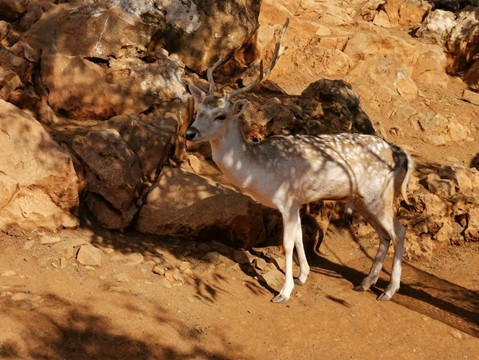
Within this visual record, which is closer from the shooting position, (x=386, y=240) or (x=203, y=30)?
(x=386, y=240)

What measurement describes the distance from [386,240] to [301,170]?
5.38 ft

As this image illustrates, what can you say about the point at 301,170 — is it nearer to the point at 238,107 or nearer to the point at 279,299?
the point at 238,107

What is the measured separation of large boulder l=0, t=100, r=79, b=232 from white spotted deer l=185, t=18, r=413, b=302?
1.77m

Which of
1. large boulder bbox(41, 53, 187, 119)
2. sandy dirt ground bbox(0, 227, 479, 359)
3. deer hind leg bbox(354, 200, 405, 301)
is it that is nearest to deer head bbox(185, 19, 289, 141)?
sandy dirt ground bbox(0, 227, 479, 359)

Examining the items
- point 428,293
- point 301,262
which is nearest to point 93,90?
point 301,262

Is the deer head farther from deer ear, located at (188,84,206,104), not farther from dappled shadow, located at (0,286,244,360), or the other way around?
dappled shadow, located at (0,286,244,360)

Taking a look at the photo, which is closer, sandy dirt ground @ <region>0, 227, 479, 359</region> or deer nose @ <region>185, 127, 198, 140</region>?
sandy dirt ground @ <region>0, 227, 479, 359</region>

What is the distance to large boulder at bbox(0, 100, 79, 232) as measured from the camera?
7066 mm

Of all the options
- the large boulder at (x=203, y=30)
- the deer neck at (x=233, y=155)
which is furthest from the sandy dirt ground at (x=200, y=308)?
the large boulder at (x=203, y=30)

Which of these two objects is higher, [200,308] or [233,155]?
[233,155]

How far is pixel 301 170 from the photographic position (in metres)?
→ 7.56

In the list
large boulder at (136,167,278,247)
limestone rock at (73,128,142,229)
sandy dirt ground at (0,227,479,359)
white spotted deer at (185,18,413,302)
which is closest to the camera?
sandy dirt ground at (0,227,479,359)

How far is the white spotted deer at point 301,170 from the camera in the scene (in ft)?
23.7

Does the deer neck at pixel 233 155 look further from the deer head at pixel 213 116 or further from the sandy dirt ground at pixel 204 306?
the sandy dirt ground at pixel 204 306
